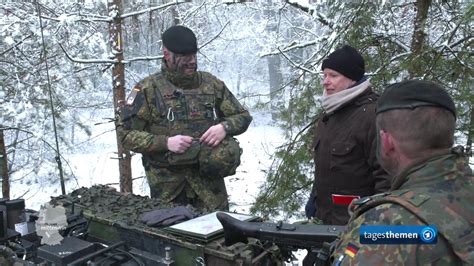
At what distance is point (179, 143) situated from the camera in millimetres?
3252

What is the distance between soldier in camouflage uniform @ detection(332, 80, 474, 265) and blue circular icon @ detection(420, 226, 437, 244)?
0.06 ft

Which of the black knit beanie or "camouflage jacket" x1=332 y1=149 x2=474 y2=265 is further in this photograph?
the black knit beanie

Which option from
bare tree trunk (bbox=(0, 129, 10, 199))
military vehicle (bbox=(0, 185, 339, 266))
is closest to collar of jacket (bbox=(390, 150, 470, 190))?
military vehicle (bbox=(0, 185, 339, 266))

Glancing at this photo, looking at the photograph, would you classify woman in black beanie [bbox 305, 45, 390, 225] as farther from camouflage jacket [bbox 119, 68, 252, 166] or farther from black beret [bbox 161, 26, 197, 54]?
black beret [bbox 161, 26, 197, 54]

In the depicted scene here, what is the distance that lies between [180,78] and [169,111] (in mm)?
268

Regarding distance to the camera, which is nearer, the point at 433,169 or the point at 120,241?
the point at 433,169

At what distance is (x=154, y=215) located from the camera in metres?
2.39

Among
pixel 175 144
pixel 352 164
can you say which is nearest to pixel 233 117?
pixel 175 144

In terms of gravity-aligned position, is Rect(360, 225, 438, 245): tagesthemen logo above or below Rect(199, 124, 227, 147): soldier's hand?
below

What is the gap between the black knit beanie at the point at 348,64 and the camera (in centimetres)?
298

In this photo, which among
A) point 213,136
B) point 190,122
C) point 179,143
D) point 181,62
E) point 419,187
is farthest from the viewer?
point 190,122

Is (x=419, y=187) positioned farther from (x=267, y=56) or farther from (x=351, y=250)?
(x=267, y=56)

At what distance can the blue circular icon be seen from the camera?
1.28m

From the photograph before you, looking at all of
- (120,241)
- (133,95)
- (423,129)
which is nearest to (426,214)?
(423,129)
